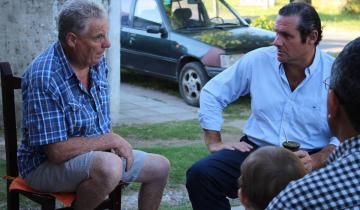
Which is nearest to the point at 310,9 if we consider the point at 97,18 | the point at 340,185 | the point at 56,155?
the point at 97,18

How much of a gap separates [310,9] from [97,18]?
1.26 meters

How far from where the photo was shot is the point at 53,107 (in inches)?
134

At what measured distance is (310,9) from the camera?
387 cm

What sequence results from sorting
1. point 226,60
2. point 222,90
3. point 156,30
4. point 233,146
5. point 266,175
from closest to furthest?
1. point 266,175
2. point 233,146
3. point 222,90
4. point 226,60
5. point 156,30

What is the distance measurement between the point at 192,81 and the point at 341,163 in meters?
7.97

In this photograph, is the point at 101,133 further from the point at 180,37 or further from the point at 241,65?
the point at 180,37

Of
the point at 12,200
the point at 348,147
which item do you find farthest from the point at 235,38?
the point at 348,147

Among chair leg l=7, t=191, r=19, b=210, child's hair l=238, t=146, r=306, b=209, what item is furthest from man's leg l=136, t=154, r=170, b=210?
child's hair l=238, t=146, r=306, b=209

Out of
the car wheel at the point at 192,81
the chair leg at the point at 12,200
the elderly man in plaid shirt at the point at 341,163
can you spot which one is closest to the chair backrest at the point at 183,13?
the car wheel at the point at 192,81

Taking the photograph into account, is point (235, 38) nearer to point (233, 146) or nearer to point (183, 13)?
point (183, 13)

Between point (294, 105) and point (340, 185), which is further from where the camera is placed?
point (294, 105)

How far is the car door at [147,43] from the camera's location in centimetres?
1039

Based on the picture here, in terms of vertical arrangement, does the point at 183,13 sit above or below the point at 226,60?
above

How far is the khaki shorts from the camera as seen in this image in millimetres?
3443
